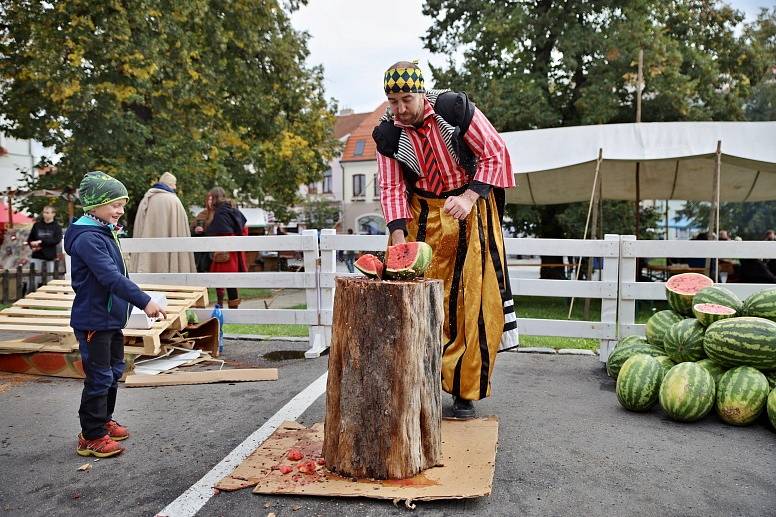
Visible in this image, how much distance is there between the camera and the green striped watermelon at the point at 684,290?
5.39 m

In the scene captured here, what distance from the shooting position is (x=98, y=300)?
3.99 meters

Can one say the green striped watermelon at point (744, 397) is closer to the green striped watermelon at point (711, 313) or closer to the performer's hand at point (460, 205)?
the green striped watermelon at point (711, 313)

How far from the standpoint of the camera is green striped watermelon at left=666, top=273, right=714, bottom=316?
5.39m

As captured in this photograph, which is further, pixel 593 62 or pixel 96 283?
pixel 593 62

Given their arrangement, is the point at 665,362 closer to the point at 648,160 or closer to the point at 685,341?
the point at 685,341

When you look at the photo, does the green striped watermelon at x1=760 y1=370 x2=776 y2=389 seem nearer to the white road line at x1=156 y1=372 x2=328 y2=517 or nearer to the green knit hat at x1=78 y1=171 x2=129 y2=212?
the white road line at x1=156 y1=372 x2=328 y2=517

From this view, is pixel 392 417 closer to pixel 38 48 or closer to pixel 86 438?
pixel 86 438

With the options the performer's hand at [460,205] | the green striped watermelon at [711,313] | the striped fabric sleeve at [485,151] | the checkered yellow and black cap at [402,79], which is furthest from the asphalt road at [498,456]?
the checkered yellow and black cap at [402,79]

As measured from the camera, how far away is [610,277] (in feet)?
21.1

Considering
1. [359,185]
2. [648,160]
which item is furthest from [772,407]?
[359,185]

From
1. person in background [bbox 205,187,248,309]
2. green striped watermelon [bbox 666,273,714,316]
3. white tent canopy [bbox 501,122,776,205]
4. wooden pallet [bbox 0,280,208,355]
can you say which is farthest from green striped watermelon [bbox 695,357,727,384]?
white tent canopy [bbox 501,122,776,205]

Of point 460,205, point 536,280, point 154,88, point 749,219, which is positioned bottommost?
point 536,280

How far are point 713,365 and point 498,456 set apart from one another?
6.57ft

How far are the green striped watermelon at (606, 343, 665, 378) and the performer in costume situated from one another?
147 cm
